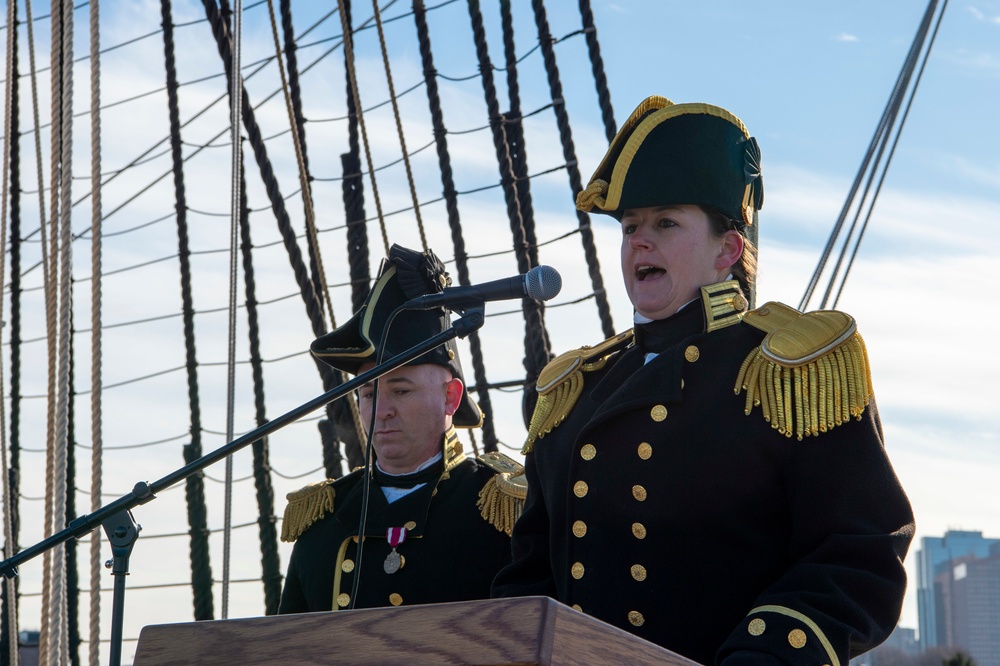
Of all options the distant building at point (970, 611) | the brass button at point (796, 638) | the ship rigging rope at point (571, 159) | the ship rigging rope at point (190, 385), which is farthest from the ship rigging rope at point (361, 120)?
the distant building at point (970, 611)

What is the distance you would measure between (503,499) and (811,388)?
1304 mm

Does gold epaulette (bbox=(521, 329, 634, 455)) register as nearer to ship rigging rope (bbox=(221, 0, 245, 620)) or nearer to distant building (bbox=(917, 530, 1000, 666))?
ship rigging rope (bbox=(221, 0, 245, 620))

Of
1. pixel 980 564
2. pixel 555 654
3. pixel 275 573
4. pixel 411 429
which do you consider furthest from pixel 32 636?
pixel 980 564

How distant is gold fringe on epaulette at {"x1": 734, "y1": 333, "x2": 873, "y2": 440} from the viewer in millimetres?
2058

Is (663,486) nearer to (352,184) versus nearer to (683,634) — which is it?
(683,634)

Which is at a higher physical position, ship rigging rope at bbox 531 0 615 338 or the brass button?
ship rigging rope at bbox 531 0 615 338

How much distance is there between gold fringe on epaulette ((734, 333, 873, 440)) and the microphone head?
1.06 ft

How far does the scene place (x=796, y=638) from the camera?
6.06ft

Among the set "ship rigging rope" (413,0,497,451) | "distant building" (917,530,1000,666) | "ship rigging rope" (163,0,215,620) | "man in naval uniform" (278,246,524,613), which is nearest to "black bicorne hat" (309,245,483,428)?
"man in naval uniform" (278,246,524,613)

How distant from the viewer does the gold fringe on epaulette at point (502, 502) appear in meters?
3.25

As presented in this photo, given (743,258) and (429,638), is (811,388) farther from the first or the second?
(429,638)

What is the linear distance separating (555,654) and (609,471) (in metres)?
0.91

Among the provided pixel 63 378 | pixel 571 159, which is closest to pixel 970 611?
pixel 571 159

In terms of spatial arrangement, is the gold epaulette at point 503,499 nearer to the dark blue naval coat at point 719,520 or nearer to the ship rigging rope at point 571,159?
the dark blue naval coat at point 719,520
